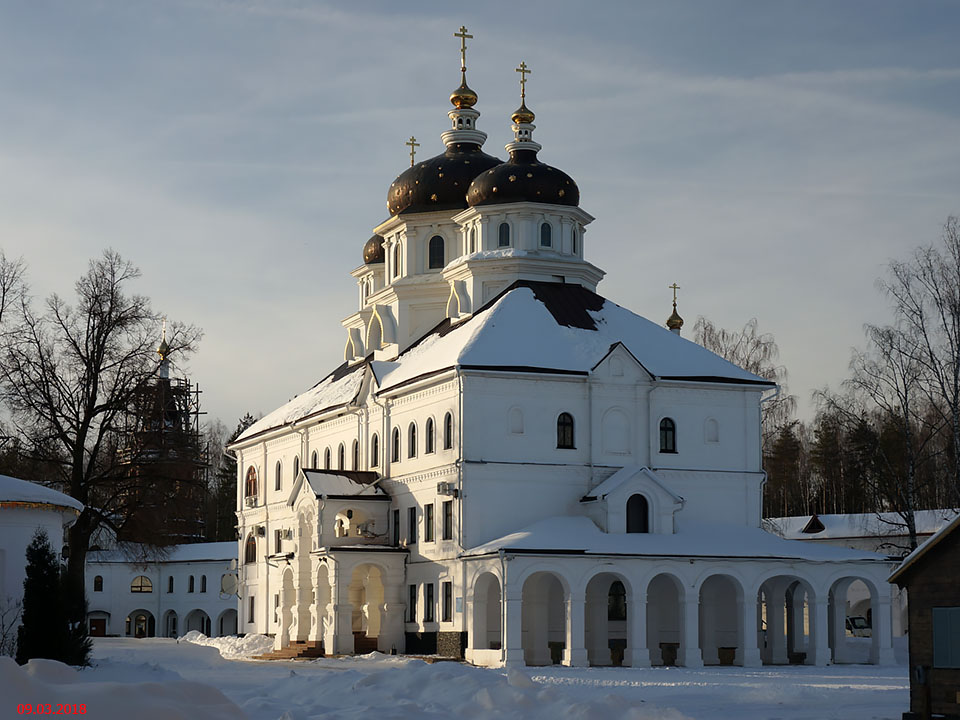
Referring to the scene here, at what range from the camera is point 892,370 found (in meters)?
42.0

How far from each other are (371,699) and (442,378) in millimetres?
22171

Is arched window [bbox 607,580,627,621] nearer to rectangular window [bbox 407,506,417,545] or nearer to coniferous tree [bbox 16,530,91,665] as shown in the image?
rectangular window [bbox 407,506,417,545]

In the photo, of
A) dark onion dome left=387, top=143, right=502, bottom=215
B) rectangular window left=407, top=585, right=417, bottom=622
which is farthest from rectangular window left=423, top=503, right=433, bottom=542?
dark onion dome left=387, top=143, right=502, bottom=215

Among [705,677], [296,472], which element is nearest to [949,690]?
[705,677]

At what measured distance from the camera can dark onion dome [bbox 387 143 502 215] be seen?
5531cm

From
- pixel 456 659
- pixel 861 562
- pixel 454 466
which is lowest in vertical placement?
pixel 456 659

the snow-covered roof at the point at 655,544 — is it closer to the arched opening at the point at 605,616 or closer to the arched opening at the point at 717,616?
the arched opening at the point at 717,616

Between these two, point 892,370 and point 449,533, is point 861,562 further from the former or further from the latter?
point 449,533

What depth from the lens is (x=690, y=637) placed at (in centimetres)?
4019

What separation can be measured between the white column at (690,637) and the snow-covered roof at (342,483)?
11.8 m

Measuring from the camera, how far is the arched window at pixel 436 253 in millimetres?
55562

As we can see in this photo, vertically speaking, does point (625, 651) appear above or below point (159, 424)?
below

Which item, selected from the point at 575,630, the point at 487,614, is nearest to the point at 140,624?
the point at 487,614

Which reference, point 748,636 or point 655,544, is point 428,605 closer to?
point 655,544
